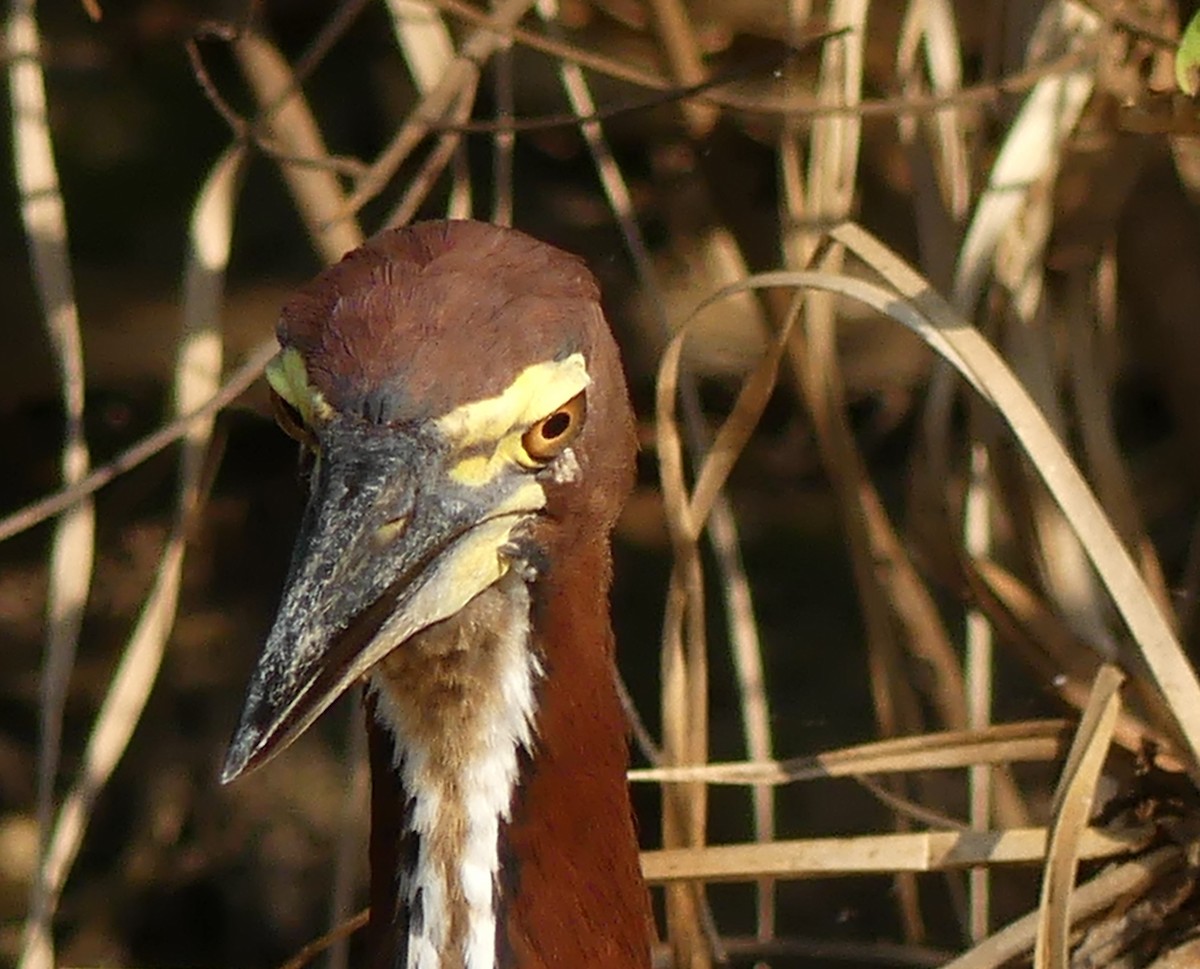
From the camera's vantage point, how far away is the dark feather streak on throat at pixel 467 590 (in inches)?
49.8

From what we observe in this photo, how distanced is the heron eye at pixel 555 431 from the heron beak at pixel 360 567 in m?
0.02

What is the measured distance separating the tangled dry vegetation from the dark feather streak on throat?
271mm

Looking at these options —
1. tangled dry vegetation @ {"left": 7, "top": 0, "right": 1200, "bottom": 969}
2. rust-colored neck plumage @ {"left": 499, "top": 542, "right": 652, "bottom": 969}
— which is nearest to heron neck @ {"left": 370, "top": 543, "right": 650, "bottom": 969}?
rust-colored neck plumage @ {"left": 499, "top": 542, "right": 652, "bottom": 969}

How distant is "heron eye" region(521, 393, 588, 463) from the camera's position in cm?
132

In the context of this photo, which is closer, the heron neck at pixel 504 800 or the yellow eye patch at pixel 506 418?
the yellow eye patch at pixel 506 418

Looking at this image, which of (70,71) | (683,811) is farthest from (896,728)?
(70,71)

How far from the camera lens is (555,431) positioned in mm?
1343

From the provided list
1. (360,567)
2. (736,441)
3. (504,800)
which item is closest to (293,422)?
(360,567)

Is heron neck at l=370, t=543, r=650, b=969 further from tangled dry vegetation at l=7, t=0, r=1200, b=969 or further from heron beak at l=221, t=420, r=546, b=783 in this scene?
tangled dry vegetation at l=7, t=0, r=1200, b=969

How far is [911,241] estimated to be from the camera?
2398mm

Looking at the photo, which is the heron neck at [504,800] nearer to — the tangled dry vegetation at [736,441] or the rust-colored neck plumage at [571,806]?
the rust-colored neck plumage at [571,806]

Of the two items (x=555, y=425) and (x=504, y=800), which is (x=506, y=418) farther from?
(x=504, y=800)

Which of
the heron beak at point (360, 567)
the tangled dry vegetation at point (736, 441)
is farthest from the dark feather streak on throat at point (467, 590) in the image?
the tangled dry vegetation at point (736, 441)

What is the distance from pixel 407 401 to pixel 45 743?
732mm
